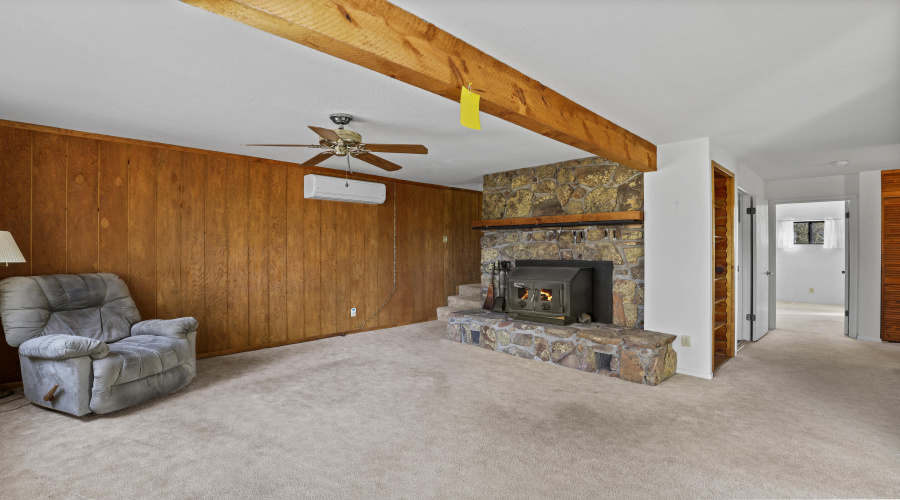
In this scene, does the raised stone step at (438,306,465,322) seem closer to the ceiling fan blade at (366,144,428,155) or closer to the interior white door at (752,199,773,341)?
the ceiling fan blade at (366,144,428,155)

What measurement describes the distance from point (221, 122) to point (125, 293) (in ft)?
5.53

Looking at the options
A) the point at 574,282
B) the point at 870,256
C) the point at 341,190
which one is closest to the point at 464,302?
the point at 574,282

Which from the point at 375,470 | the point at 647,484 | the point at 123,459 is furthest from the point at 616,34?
the point at 123,459

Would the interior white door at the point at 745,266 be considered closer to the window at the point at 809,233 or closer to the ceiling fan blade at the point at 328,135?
the ceiling fan blade at the point at 328,135

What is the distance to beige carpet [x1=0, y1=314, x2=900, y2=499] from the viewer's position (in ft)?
6.70

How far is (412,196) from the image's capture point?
634cm

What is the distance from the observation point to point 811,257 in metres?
8.56

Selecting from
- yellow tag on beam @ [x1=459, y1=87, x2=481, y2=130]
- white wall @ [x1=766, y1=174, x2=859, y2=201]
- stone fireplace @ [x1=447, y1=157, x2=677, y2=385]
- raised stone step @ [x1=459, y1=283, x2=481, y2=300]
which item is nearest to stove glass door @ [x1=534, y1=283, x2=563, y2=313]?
stone fireplace @ [x1=447, y1=157, x2=677, y2=385]

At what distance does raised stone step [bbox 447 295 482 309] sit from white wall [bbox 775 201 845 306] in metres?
6.24

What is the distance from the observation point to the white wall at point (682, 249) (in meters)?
3.73

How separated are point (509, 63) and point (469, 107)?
0.47m

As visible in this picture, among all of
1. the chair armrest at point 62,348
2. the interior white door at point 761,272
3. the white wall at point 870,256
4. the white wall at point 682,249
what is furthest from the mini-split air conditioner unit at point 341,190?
the white wall at point 870,256

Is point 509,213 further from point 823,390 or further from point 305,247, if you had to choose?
point 823,390

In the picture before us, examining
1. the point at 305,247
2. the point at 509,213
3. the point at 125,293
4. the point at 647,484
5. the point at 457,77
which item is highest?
the point at 457,77
